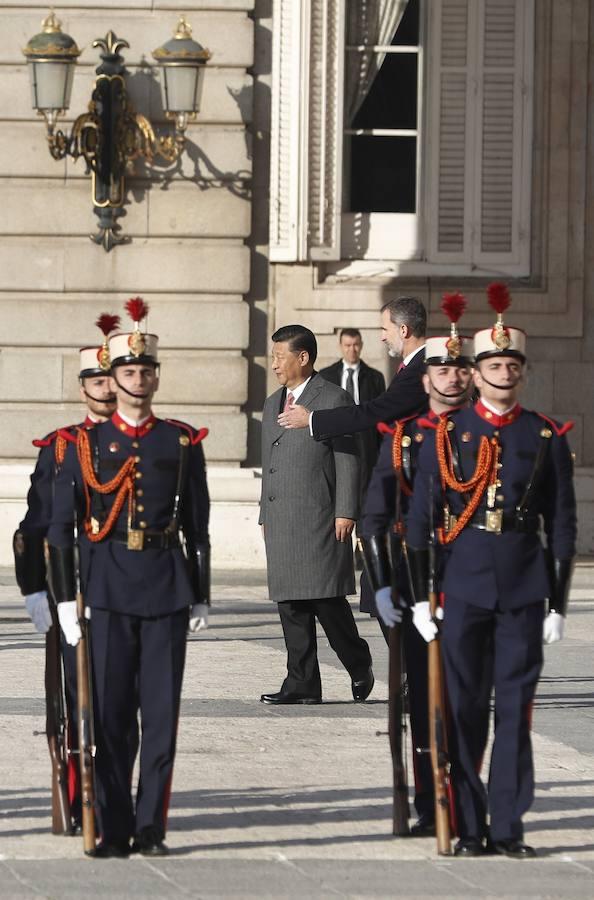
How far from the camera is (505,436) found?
684 centimetres

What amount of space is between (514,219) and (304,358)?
279 inches

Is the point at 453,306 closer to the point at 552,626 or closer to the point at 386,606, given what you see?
the point at 386,606

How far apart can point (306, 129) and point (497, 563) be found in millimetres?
9946

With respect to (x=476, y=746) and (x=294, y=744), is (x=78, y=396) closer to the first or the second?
(x=294, y=744)

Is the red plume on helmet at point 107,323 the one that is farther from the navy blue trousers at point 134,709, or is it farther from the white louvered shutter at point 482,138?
the white louvered shutter at point 482,138

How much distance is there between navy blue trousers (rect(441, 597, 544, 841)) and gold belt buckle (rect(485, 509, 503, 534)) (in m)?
0.25

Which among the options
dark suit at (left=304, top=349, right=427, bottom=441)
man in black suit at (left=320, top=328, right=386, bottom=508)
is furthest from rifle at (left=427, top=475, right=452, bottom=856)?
man in black suit at (left=320, top=328, right=386, bottom=508)

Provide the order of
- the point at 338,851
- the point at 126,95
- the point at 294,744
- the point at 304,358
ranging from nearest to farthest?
1. the point at 338,851
2. the point at 294,744
3. the point at 304,358
4. the point at 126,95

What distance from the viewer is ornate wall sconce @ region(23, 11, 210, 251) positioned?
1545 cm

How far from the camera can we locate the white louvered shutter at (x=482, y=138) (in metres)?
16.6

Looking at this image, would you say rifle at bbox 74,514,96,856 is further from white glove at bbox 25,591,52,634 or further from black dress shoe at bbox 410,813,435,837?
black dress shoe at bbox 410,813,435,837

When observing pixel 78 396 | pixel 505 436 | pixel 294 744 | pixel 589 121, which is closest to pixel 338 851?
pixel 505 436

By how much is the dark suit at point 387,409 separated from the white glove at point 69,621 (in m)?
2.37

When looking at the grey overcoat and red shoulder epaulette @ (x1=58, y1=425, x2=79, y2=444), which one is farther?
the grey overcoat
